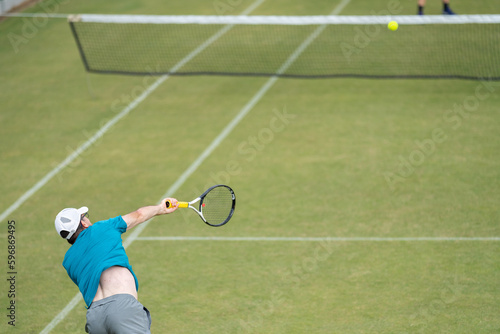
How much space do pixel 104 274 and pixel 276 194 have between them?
4.93 meters

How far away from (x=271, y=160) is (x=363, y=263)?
11.0ft

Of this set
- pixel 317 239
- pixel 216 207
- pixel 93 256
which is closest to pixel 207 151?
pixel 317 239

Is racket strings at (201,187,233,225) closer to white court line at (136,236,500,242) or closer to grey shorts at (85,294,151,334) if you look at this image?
white court line at (136,236,500,242)

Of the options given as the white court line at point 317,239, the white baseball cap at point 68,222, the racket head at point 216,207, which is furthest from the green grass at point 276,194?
the white baseball cap at point 68,222

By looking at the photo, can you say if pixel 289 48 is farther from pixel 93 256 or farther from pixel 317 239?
pixel 93 256

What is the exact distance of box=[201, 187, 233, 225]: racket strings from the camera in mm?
7961

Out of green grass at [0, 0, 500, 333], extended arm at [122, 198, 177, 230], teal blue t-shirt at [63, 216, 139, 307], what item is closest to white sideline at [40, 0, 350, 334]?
green grass at [0, 0, 500, 333]

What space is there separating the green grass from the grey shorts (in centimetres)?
194

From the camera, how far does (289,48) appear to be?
16453 millimetres

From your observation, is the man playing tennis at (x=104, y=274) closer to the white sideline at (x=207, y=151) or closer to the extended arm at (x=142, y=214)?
the extended arm at (x=142, y=214)

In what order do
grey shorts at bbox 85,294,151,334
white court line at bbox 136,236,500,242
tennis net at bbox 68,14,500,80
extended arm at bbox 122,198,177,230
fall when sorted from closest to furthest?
grey shorts at bbox 85,294,151,334, extended arm at bbox 122,198,177,230, white court line at bbox 136,236,500,242, tennis net at bbox 68,14,500,80

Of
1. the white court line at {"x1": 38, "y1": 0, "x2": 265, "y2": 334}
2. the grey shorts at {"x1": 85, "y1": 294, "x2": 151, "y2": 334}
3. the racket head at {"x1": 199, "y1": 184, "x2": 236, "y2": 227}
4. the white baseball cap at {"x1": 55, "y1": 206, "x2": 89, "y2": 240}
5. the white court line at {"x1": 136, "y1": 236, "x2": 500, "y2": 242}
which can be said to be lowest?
the white court line at {"x1": 136, "y1": 236, "x2": 500, "y2": 242}

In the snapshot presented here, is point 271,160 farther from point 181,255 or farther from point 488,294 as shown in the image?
point 488,294

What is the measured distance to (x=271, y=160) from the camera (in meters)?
11.8
